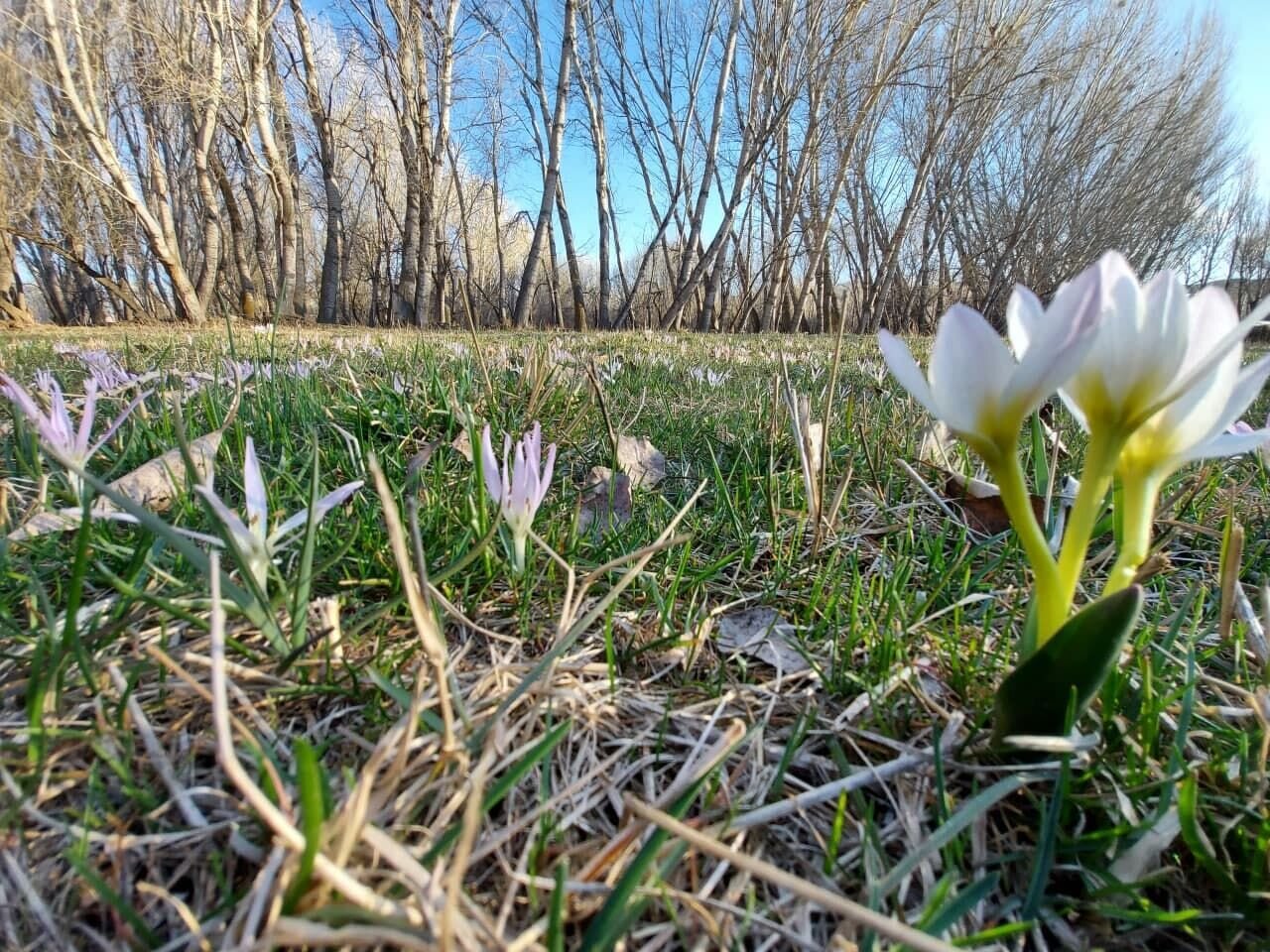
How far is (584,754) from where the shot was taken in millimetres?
732

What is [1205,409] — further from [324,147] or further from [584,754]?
[324,147]

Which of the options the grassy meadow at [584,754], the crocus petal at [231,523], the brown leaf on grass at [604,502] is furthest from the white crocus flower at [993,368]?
the brown leaf on grass at [604,502]

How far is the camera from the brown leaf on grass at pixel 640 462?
5.29 ft

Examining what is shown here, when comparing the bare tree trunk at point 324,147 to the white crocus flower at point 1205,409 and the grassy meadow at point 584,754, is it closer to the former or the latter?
the grassy meadow at point 584,754

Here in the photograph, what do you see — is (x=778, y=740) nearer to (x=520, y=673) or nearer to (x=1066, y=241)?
(x=520, y=673)

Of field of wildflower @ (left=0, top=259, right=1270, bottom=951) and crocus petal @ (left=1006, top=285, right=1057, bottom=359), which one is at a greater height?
crocus petal @ (left=1006, top=285, right=1057, bottom=359)

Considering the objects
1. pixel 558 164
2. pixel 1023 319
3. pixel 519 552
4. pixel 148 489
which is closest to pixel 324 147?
pixel 558 164

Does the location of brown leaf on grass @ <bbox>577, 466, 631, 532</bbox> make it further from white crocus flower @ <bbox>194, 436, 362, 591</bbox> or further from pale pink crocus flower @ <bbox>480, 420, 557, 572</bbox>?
white crocus flower @ <bbox>194, 436, 362, 591</bbox>

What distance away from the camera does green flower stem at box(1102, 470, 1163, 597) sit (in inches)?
23.5

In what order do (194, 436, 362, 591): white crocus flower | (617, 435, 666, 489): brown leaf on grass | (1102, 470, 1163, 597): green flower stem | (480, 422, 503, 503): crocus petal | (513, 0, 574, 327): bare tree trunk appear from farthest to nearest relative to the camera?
1. (513, 0, 574, 327): bare tree trunk
2. (617, 435, 666, 489): brown leaf on grass
3. (480, 422, 503, 503): crocus petal
4. (194, 436, 362, 591): white crocus flower
5. (1102, 470, 1163, 597): green flower stem

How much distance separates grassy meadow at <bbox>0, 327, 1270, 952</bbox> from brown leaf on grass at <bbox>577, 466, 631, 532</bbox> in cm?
9

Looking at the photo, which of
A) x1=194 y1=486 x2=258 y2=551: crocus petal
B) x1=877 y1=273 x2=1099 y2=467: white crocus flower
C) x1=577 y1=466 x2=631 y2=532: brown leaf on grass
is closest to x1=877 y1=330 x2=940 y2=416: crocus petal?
x1=877 y1=273 x2=1099 y2=467: white crocus flower

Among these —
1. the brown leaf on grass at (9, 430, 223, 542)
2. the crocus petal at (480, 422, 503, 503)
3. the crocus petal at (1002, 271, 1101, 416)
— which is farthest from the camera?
the brown leaf on grass at (9, 430, 223, 542)

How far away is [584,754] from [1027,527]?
53cm
